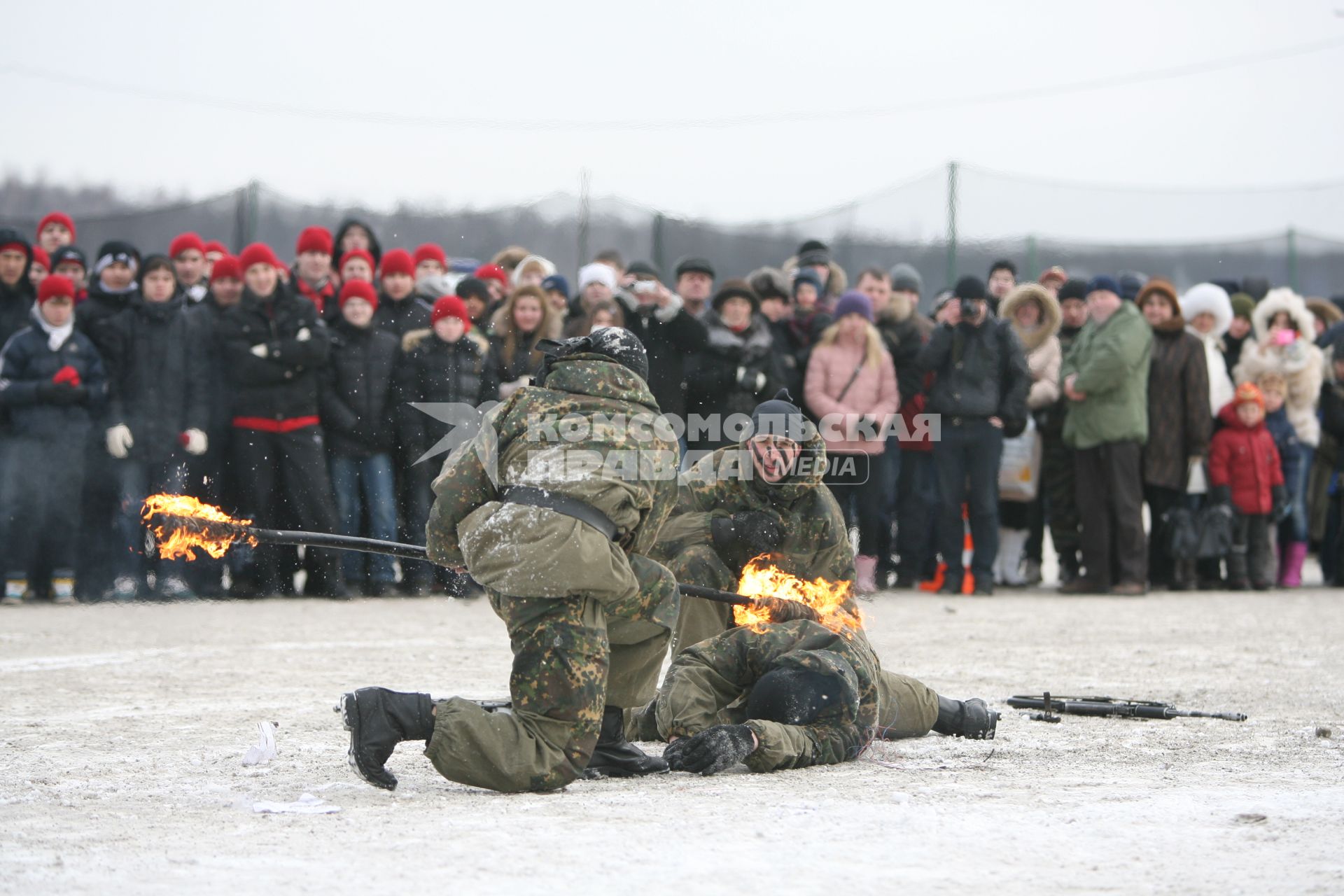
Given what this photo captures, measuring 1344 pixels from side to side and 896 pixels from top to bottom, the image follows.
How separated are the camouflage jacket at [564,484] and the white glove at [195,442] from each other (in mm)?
5476

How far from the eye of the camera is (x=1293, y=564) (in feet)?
41.9

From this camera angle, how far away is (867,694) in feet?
18.6

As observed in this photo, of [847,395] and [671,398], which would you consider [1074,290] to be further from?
[671,398]

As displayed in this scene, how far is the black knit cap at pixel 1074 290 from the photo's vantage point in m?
12.4

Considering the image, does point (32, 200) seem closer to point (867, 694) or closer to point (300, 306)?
point (300, 306)

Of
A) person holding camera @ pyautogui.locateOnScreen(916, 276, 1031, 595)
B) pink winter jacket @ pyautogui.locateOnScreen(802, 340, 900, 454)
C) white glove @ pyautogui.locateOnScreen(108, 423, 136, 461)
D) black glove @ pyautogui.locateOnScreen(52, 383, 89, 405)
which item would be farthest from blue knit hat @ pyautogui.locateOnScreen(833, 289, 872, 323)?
black glove @ pyautogui.locateOnScreen(52, 383, 89, 405)

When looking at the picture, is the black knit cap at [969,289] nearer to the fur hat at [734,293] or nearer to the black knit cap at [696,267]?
the fur hat at [734,293]

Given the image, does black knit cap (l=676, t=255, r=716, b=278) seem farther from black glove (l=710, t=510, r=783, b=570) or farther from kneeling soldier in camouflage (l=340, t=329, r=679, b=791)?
kneeling soldier in camouflage (l=340, t=329, r=679, b=791)

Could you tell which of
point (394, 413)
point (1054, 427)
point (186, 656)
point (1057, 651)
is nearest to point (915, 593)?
point (1054, 427)

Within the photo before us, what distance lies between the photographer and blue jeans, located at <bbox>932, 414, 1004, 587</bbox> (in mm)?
11625

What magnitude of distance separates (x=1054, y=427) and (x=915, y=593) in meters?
1.72

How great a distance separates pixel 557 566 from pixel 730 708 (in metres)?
1.28

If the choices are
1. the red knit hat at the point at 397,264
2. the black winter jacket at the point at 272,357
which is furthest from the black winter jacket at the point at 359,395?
the red knit hat at the point at 397,264

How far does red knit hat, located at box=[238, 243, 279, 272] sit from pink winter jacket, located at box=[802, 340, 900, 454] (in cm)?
379
